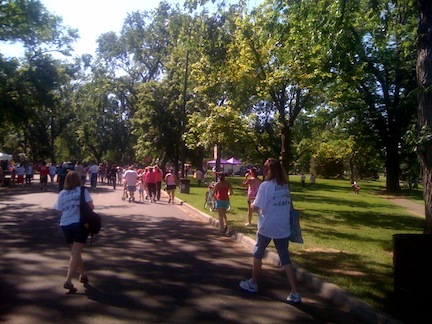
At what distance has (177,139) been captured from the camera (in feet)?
120

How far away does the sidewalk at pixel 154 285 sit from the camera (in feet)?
17.4

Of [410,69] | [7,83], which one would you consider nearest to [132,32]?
[7,83]

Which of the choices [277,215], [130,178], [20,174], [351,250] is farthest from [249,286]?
[20,174]

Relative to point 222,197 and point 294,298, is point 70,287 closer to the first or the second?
point 294,298

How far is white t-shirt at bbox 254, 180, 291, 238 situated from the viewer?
5.94 metres

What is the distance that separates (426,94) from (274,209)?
3.09 metres

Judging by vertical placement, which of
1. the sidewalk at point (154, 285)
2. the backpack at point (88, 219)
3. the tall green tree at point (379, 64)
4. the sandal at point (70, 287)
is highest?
the tall green tree at point (379, 64)

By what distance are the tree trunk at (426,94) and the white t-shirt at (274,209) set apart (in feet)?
7.68

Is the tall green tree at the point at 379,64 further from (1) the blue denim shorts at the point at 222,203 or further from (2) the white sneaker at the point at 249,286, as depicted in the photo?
(2) the white sneaker at the point at 249,286

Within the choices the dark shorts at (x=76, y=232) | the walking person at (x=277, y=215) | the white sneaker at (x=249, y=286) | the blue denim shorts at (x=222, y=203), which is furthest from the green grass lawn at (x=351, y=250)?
the dark shorts at (x=76, y=232)

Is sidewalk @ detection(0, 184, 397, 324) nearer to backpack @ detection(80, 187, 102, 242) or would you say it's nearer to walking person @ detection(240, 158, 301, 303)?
walking person @ detection(240, 158, 301, 303)

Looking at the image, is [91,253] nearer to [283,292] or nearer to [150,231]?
[150,231]

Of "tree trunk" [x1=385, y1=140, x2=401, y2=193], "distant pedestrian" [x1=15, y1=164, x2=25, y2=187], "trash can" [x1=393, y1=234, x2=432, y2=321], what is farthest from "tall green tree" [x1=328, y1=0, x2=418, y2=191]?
"distant pedestrian" [x1=15, y1=164, x2=25, y2=187]

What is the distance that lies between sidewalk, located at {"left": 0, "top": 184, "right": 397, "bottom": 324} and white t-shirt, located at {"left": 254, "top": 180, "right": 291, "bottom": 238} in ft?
3.04
